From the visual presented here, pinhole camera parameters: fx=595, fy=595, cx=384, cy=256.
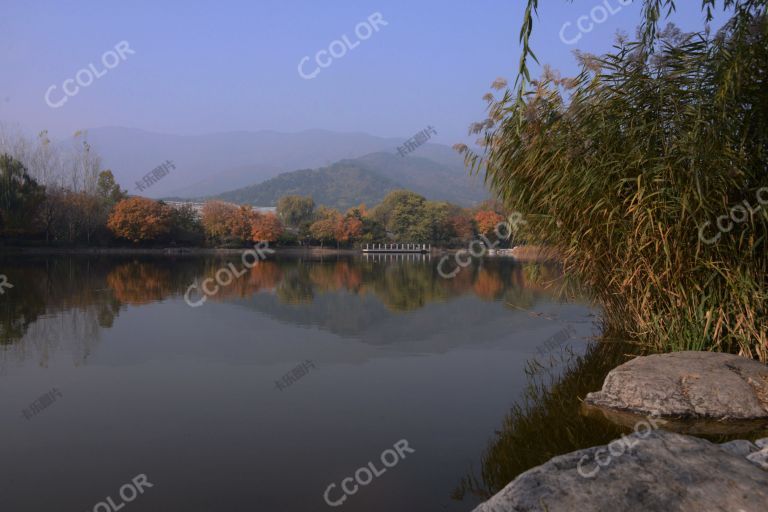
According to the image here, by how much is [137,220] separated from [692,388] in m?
50.0

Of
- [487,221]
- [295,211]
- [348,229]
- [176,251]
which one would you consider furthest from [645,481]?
[295,211]

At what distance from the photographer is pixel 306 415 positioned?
243 inches

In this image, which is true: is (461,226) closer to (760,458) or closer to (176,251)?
(176,251)

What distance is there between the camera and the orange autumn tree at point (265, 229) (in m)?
60.4

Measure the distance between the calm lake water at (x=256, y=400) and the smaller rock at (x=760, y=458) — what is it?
5.54 ft

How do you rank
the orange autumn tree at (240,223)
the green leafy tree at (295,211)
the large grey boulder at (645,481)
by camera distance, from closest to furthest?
the large grey boulder at (645,481) → the orange autumn tree at (240,223) → the green leafy tree at (295,211)

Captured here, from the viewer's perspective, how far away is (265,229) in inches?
2402

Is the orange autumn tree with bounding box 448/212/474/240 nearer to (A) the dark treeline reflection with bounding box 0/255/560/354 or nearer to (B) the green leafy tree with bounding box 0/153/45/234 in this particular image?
(B) the green leafy tree with bounding box 0/153/45/234

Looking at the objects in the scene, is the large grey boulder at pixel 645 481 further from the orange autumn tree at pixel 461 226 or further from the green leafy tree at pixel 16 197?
the orange autumn tree at pixel 461 226

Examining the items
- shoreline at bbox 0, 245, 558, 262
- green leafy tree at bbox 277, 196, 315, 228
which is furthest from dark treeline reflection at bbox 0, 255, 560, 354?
green leafy tree at bbox 277, 196, 315, 228

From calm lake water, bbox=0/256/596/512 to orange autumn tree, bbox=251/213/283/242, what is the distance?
4618cm

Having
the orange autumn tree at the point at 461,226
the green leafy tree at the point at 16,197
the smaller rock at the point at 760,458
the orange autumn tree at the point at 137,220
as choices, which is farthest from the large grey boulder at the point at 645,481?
the orange autumn tree at the point at 461,226

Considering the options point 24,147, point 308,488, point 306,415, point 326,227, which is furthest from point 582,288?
point 326,227

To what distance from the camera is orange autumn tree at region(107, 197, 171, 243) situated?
49.2m
